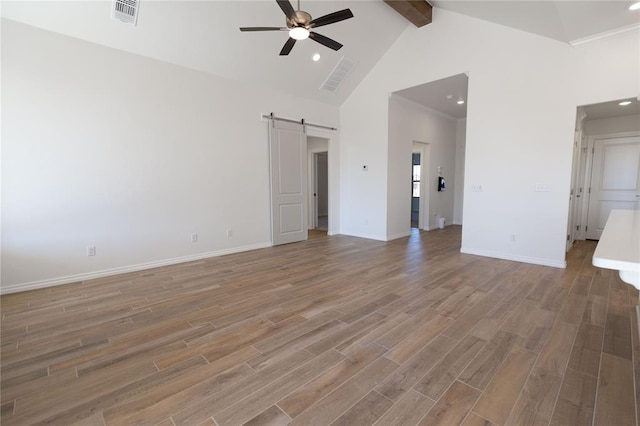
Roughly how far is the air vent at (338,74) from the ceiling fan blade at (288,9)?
2762 millimetres

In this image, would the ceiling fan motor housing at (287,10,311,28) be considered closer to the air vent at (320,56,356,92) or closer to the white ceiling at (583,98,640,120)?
the air vent at (320,56,356,92)

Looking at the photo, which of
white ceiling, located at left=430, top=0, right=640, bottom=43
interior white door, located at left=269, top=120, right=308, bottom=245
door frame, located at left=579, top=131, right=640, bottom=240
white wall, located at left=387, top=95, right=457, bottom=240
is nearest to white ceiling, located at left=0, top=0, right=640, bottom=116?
white ceiling, located at left=430, top=0, right=640, bottom=43

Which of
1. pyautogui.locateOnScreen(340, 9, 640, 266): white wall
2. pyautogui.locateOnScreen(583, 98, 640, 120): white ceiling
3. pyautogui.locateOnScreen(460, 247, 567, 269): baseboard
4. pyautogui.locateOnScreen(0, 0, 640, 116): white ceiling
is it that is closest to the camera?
pyautogui.locateOnScreen(0, 0, 640, 116): white ceiling

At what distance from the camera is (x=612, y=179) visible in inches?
222

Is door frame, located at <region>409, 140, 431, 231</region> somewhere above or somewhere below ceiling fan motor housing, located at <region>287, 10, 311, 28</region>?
below

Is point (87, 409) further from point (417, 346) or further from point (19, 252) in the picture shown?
point (19, 252)

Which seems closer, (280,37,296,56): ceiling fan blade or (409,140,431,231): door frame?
(280,37,296,56): ceiling fan blade

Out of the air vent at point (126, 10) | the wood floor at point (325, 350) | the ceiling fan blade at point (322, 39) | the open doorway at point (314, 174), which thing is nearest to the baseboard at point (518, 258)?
the wood floor at point (325, 350)

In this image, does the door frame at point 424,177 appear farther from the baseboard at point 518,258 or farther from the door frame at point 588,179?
the door frame at point 588,179

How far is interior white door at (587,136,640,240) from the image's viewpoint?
211 inches

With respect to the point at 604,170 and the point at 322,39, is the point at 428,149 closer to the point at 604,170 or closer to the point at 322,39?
the point at 604,170

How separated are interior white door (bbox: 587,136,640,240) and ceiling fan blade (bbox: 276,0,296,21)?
6471 mm

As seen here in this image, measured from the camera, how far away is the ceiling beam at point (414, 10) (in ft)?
14.0

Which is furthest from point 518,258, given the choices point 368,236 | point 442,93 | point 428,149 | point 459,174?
point 459,174
